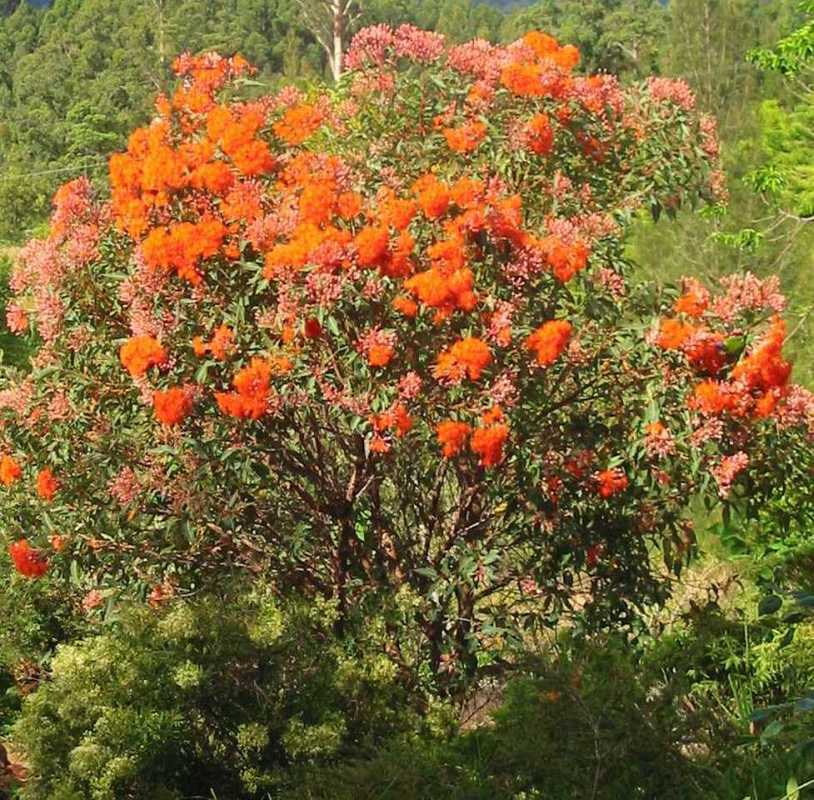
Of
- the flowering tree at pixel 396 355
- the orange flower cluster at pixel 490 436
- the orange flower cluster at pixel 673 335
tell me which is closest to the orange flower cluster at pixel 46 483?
the flowering tree at pixel 396 355

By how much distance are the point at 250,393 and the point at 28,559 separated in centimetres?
145

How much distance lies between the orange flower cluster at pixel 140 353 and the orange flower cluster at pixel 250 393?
27 cm

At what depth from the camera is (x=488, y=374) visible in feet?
15.0

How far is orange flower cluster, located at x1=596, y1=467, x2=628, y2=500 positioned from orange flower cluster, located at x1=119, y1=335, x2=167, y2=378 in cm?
173

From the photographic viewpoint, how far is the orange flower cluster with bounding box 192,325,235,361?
4.51 meters

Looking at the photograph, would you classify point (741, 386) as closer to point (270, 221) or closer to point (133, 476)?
point (270, 221)

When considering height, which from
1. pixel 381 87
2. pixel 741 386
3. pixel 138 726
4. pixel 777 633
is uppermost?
pixel 381 87

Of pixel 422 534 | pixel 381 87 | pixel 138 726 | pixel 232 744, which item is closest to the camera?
pixel 138 726

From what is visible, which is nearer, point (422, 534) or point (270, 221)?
point (270, 221)

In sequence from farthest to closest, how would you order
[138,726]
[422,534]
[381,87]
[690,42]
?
1. [690,42]
2. [422,534]
3. [381,87]
4. [138,726]

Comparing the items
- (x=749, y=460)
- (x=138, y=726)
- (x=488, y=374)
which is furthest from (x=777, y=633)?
(x=138, y=726)

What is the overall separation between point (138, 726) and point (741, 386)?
2.41 m

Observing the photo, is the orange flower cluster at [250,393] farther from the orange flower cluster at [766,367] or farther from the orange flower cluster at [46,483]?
the orange flower cluster at [766,367]

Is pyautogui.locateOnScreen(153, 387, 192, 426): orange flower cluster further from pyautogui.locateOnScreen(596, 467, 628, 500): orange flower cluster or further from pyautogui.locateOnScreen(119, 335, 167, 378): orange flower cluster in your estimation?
pyautogui.locateOnScreen(596, 467, 628, 500): orange flower cluster
